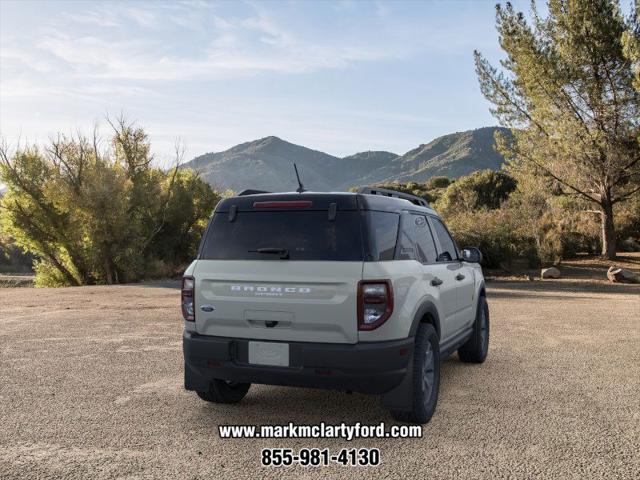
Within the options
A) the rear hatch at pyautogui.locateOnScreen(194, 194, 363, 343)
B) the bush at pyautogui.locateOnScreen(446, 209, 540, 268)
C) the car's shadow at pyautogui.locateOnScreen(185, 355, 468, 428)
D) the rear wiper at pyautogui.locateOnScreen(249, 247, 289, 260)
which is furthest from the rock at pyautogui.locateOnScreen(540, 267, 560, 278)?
the rear wiper at pyautogui.locateOnScreen(249, 247, 289, 260)

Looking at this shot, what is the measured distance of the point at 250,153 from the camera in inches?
7544

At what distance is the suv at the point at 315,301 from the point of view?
423 cm

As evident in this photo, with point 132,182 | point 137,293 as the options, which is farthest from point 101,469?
point 132,182

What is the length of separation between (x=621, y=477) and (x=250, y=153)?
191891mm

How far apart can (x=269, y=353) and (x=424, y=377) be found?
1.31 metres

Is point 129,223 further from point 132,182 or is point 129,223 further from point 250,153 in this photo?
point 250,153

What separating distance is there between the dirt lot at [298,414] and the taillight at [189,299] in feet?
2.94

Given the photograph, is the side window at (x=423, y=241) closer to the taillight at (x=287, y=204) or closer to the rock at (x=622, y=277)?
the taillight at (x=287, y=204)

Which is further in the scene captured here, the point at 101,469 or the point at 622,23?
the point at 622,23

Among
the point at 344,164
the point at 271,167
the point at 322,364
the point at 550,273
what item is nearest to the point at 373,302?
the point at 322,364

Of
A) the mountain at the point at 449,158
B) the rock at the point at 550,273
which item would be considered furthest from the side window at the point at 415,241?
the mountain at the point at 449,158

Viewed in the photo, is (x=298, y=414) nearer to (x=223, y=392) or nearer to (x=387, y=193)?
(x=223, y=392)

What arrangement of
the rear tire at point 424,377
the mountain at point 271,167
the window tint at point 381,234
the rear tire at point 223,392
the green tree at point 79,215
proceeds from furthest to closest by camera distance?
the mountain at point 271,167, the green tree at point 79,215, the rear tire at point 223,392, the rear tire at point 424,377, the window tint at point 381,234

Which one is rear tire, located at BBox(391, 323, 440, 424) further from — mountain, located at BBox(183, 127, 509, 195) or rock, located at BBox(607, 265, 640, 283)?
mountain, located at BBox(183, 127, 509, 195)
